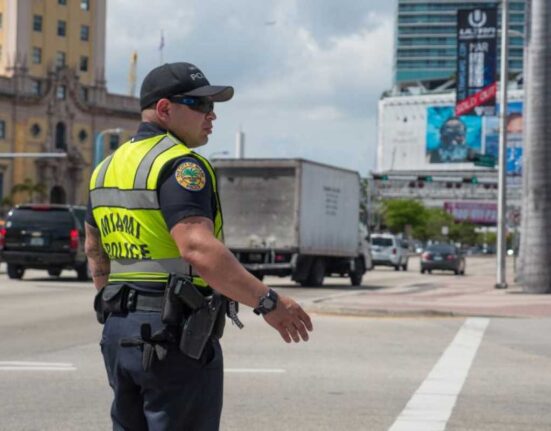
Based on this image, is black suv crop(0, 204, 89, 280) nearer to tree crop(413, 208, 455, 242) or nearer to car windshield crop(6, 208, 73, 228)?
car windshield crop(6, 208, 73, 228)

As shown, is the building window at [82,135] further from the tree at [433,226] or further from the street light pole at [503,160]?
the street light pole at [503,160]

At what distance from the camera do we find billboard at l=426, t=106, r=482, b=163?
168875 mm

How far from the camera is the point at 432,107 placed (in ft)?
586

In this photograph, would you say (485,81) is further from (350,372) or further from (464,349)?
(350,372)

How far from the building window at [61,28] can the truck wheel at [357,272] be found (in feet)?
248

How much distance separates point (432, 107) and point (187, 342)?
177 metres

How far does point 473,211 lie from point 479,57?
500 ft

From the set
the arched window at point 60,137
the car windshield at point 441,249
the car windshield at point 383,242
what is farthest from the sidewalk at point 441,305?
the arched window at point 60,137

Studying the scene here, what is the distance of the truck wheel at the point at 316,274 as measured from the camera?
3159cm

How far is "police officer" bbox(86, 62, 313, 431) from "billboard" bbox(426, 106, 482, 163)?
536 feet

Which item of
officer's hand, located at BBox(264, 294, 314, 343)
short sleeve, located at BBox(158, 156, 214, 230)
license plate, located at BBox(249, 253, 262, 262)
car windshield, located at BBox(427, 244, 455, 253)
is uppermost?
short sleeve, located at BBox(158, 156, 214, 230)

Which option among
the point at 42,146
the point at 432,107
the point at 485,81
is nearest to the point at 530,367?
the point at 485,81

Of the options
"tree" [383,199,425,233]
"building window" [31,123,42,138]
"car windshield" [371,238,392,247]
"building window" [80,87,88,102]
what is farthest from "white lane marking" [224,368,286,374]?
"tree" [383,199,425,233]

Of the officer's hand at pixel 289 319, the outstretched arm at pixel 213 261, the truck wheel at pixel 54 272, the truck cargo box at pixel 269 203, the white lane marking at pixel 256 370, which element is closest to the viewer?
the outstretched arm at pixel 213 261
